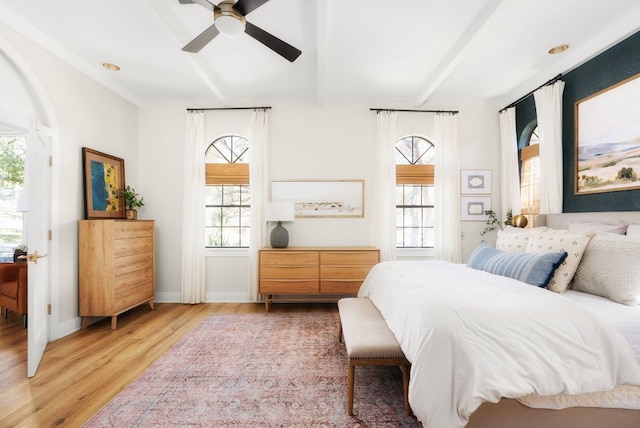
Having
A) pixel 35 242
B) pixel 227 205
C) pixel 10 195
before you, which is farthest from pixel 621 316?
pixel 10 195

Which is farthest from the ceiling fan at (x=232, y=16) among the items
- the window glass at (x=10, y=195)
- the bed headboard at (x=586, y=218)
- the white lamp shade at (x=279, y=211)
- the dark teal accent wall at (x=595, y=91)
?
the window glass at (x=10, y=195)

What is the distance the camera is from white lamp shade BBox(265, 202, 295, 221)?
4020 millimetres

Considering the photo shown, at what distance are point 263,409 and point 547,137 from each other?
12.7 feet

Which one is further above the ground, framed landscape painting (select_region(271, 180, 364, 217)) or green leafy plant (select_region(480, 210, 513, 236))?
framed landscape painting (select_region(271, 180, 364, 217))

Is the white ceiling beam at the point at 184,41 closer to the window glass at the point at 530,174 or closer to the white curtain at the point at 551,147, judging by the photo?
the white curtain at the point at 551,147

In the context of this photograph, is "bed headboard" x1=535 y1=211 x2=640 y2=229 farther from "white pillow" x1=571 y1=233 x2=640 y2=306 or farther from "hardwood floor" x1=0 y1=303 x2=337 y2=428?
"hardwood floor" x1=0 y1=303 x2=337 y2=428

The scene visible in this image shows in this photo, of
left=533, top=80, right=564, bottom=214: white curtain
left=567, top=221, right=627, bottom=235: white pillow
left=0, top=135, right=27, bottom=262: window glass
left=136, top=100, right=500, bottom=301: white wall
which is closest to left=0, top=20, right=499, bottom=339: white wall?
left=136, top=100, right=500, bottom=301: white wall

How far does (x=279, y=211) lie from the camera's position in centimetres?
402

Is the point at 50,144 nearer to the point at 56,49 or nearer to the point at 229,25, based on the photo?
the point at 56,49

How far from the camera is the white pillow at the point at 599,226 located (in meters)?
2.35

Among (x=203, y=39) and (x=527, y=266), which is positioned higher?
(x=203, y=39)

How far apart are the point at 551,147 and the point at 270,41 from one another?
3.17 metres

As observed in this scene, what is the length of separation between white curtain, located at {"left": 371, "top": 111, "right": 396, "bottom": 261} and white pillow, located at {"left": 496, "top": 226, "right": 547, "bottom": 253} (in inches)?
59.8

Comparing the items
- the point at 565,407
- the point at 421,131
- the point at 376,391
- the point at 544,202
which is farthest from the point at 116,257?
the point at 544,202
